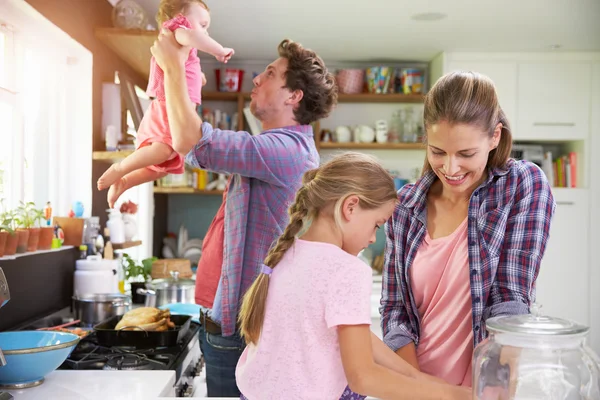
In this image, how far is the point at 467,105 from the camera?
4.59 ft

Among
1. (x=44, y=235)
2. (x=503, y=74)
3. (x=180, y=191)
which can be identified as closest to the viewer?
(x=44, y=235)

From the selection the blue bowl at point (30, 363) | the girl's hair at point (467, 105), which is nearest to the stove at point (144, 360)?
the blue bowl at point (30, 363)

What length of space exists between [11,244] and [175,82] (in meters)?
1.10

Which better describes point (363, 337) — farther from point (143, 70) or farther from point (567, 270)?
point (567, 270)

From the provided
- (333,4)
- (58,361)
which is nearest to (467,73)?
(58,361)

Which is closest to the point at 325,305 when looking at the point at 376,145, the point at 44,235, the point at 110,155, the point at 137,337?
the point at 137,337

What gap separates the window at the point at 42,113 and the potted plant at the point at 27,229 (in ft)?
0.31

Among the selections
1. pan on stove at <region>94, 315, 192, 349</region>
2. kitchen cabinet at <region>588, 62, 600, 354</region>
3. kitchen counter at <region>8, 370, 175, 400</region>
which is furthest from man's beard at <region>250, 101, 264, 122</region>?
kitchen cabinet at <region>588, 62, 600, 354</region>

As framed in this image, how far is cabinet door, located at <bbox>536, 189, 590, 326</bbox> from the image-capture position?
5.02 metres

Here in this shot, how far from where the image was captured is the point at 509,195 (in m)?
1.44

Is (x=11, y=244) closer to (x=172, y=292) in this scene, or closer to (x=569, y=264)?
(x=172, y=292)

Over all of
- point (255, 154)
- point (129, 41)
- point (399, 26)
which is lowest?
point (255, 154)

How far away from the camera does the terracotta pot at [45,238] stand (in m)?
2.54

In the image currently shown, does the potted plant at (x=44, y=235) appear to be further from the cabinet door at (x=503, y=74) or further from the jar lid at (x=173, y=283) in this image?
the cabinet door at (x=503, y=74)
